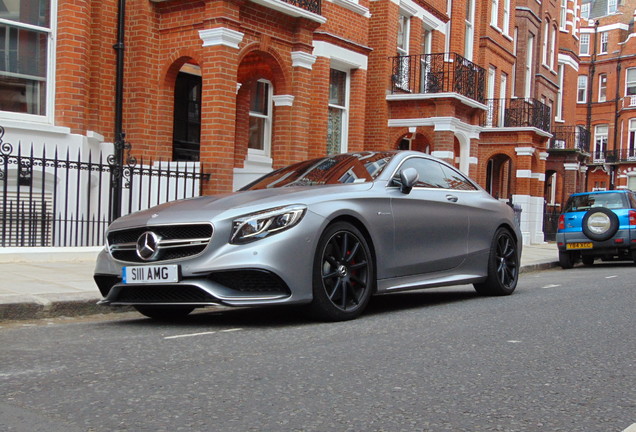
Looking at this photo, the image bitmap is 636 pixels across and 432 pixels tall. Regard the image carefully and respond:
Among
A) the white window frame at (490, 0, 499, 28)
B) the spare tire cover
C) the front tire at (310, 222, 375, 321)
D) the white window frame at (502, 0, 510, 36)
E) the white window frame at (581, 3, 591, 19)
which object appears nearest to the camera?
the front tire at (310, 222, 375, 321)

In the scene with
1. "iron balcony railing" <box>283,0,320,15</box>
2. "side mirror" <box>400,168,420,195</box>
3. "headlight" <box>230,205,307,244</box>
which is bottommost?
"headlight" <box>230,205,307,244</box>

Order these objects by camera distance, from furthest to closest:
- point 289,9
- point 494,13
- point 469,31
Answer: point 494,13, point 469,31, point 289,9

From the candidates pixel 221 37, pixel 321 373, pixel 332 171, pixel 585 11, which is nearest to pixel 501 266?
pixel 332 171

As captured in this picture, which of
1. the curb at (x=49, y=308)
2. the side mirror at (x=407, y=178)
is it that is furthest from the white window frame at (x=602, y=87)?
the curb at (x=49, y=308)

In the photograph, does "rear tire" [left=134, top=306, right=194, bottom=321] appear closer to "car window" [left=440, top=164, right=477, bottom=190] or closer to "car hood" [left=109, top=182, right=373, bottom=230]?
"car hood" [left=109, top=182, right=373, bottom=230]

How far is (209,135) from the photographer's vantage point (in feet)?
41.5

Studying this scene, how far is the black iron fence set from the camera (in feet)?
32.9

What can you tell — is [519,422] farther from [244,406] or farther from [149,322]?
[149,322]

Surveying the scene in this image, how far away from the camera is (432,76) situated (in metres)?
20.2

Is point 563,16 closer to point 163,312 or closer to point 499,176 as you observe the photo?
point 499,176

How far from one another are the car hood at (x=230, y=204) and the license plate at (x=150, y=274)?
0.36 metres

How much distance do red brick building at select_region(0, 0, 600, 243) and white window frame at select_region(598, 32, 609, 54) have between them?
39.3 metres

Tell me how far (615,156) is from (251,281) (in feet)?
188

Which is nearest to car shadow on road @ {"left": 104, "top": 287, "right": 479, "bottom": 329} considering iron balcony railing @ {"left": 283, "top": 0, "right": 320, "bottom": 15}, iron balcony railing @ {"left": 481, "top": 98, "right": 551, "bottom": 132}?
iron balcony railing @ {"left": 283, "top": 0, "right": 320, "bottom": 15}
